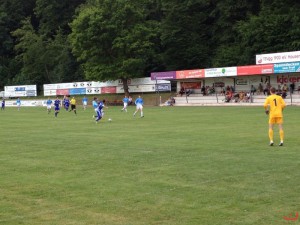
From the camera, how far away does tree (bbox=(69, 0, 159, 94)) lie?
219 ft

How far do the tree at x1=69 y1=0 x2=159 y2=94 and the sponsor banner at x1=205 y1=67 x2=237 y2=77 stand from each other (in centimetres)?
1304

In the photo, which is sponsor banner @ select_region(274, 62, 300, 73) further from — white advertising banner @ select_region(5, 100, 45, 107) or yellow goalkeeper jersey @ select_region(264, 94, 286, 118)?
white advertising banner @ select_region(5, 100, 45, 107)

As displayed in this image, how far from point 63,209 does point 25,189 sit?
1900 mm

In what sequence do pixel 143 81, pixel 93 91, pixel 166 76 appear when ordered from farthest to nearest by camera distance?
1. pixel 93 91
2. pixel 143 81
3. pixel 166 76

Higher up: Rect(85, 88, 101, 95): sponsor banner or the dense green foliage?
the dense green foliage

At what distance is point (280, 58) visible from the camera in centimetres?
5031

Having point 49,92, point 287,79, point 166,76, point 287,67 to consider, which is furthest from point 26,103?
point 287,67

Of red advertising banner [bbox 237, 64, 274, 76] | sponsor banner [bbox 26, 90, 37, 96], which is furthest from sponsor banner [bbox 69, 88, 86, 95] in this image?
red advertising banner [bbox 237, 64, 274, 76]

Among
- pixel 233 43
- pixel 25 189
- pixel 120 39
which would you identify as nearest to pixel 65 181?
pixel 25 189

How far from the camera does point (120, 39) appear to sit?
217 feet

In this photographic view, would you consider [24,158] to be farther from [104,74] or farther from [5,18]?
[5,18]

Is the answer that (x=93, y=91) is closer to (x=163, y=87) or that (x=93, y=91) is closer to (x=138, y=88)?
(x=138, y=88)

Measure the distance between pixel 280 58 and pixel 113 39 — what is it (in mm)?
26245

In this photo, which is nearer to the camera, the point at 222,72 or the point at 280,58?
the point at 280,58
